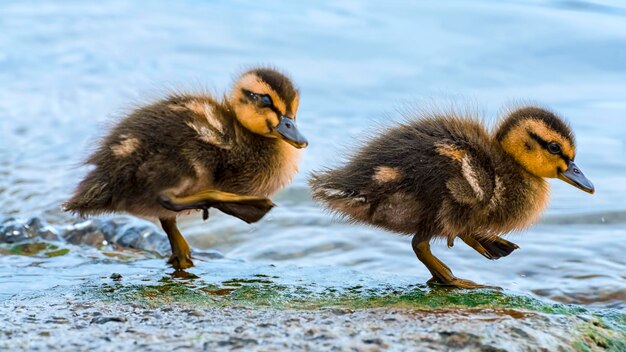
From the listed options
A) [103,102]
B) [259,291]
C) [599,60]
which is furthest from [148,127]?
[599,60]

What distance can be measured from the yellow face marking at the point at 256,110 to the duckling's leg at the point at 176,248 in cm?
66

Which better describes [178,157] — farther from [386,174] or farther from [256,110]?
[386,174]

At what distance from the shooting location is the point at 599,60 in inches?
441

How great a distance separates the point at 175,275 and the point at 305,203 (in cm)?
271

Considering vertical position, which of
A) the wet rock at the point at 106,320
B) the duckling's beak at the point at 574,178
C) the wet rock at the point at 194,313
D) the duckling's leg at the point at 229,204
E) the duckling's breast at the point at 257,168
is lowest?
the wet rock at the point at 106,320

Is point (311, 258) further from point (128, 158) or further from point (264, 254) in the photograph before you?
point (128, 158)

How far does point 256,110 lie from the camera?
5156 millimetres

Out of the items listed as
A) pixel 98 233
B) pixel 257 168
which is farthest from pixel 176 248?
pixel 98 233

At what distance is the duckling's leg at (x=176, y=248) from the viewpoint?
5508mm

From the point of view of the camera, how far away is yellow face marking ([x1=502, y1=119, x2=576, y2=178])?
4973 mm

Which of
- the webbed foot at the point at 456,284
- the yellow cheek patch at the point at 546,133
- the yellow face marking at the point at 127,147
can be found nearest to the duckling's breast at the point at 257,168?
the yellow face marking at the point at 127,147

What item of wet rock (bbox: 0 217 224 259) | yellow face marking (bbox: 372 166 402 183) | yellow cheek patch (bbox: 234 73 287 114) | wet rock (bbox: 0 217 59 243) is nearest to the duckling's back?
yellow face marking (bbox: 372 166 402 183)

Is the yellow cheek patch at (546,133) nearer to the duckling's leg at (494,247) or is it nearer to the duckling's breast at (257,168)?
the duckling's leg at (494,247)

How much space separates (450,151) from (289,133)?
742 millimetres
